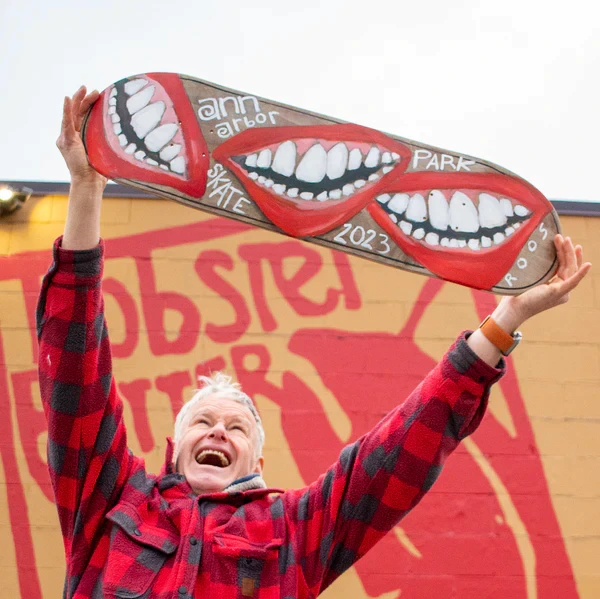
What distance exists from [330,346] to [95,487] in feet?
6.28

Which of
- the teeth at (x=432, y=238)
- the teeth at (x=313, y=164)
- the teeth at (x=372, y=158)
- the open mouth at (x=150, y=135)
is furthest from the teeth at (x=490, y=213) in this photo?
the open mouth at (x=150, y=135)

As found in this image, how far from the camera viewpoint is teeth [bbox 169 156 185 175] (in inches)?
78.6

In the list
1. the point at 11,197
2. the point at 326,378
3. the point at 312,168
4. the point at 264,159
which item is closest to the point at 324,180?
the point at 312,168

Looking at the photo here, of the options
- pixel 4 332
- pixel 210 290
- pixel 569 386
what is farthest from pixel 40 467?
pixel 569 386

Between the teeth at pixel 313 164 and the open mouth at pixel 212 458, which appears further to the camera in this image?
the open mouth at pixel 212 458

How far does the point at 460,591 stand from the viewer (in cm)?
360

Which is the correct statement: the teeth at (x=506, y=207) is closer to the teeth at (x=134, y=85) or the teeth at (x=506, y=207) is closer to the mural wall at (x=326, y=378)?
the teeth at (x=134, y=85)

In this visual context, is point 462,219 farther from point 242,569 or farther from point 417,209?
point 242,569

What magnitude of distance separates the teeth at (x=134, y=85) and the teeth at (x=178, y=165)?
19cm

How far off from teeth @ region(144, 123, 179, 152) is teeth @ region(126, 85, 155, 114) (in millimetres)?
63

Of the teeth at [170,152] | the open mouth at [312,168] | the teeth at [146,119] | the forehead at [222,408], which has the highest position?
the teeth at [146,119]

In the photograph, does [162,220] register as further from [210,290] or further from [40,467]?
[40,467]

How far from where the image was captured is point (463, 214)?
2.11 m

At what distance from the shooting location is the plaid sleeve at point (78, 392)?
201cm
